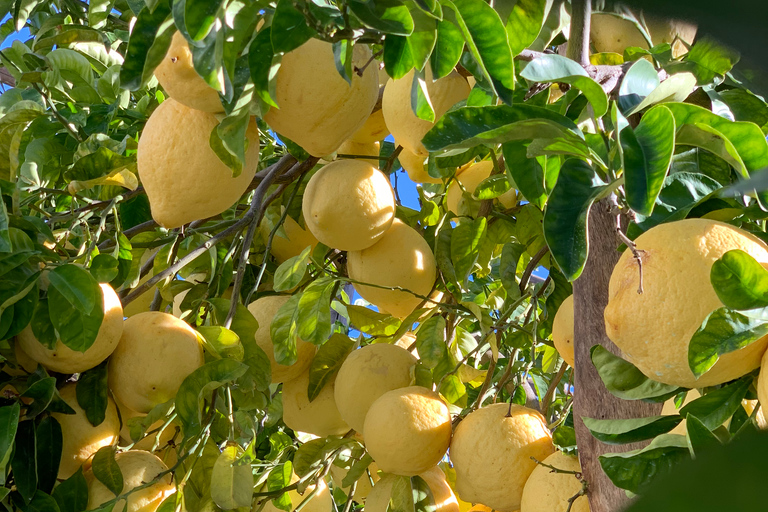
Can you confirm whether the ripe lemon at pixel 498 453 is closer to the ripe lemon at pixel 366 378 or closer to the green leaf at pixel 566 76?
the ripe lemon at pixel 366 378

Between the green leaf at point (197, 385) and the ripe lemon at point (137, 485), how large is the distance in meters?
0.15

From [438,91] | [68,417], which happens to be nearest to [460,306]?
[438,91]

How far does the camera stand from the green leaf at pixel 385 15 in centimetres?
66

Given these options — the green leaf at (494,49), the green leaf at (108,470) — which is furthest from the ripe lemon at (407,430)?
the green leaf at (494,49)

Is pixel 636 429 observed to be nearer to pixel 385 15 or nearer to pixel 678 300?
pixel 678 300

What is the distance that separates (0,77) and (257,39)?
224cm

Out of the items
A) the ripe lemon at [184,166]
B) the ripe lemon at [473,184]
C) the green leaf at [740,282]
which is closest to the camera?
the green leaf at [740,282]

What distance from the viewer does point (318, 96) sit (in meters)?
0.94

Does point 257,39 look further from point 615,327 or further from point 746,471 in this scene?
point 746,471

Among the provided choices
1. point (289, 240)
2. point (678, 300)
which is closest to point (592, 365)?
point (678, 300)

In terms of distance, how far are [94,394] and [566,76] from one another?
0.88 metres

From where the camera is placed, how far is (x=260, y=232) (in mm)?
1729

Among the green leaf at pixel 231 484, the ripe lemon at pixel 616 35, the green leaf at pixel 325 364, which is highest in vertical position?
the ripe lemon at pixel 616 35

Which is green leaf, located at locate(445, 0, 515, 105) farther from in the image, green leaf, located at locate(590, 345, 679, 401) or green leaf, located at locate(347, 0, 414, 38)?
green leaf, located at locate(590, 345, 679, 401)
